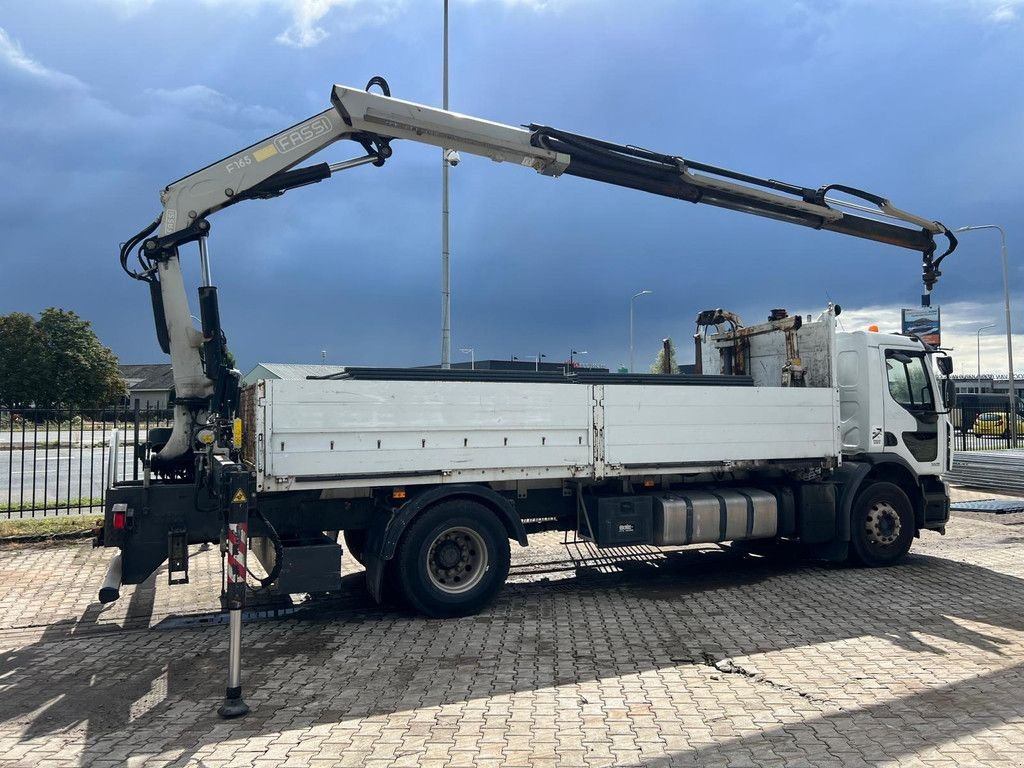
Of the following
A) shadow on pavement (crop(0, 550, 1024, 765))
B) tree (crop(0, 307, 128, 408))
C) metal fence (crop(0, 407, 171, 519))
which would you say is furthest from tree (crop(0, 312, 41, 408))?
shadow on pavement (crop(0, 550, 1024, 765))

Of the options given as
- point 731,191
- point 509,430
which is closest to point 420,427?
point 509,430

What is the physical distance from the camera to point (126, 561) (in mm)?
6098

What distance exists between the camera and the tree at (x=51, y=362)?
50.8 metres

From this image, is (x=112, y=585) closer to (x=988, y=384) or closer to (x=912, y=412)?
(x=912, y=412)

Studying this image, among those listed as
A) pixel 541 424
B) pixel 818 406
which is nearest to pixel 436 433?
pixel 541 424

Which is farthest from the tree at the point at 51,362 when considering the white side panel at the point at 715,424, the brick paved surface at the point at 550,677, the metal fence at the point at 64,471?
the white side panel at the point at 715,424

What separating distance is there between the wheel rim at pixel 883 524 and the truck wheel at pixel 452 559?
16.0 ft

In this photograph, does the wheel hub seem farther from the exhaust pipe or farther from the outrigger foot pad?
the exhaust pipe

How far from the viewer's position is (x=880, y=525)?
29.5 ft

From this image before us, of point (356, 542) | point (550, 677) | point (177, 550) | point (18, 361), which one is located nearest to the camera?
point (550, 677)

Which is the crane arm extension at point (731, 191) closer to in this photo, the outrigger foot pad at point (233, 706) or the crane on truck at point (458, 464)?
the crane on truck at point (458, 464)

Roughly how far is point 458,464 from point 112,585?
119 inches

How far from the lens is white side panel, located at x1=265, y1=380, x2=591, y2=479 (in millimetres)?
6188

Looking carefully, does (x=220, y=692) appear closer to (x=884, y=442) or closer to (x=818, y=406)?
(x=818, y=406)
